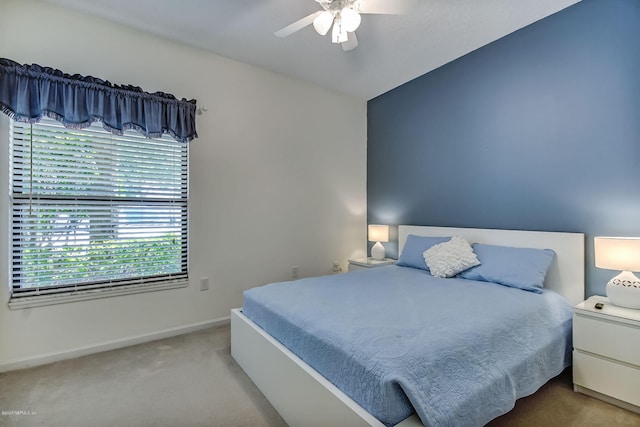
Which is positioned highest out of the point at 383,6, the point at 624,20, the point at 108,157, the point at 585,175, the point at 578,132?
the point at 383,6

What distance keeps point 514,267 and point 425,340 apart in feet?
4.76

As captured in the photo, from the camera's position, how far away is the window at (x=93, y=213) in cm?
221

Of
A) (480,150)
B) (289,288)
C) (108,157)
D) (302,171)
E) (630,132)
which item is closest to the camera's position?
(630,132)

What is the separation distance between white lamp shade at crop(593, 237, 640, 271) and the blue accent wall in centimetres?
37

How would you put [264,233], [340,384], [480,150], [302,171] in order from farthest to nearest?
[302,171] < [264,233] < [480,150] < [340,384]

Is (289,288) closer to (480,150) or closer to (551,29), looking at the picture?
(480,150)

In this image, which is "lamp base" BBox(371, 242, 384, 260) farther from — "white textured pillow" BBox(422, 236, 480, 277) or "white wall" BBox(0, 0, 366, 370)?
"white textured pillow" BBox(422, 236, 480, 277)

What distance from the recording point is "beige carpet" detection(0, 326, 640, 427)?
165 centimetres

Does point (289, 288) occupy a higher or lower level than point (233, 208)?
lower

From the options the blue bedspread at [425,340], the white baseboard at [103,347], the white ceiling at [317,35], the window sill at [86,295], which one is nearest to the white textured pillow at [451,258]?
the blue bedspread at [425,340]

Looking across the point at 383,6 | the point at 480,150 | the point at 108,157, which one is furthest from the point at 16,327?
the point at 480,150

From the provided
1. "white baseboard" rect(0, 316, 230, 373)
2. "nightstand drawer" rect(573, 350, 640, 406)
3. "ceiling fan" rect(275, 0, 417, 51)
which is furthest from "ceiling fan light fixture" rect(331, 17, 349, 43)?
"white baseboard" rect(0, 316, 230, 373)

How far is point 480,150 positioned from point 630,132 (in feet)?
3.46

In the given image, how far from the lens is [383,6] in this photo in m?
2.24
